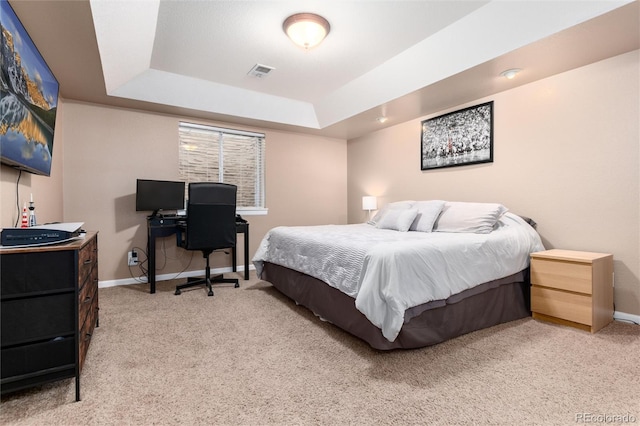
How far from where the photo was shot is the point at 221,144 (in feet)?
15.4

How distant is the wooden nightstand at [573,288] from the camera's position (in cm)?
238

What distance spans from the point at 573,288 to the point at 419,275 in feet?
4.56

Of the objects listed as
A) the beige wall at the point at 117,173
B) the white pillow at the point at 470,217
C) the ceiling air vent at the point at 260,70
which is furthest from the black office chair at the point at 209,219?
the white pillow at the point at 470,217

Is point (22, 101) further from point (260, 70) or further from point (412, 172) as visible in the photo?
point (412, 172)

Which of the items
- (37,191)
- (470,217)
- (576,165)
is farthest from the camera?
(470,217)

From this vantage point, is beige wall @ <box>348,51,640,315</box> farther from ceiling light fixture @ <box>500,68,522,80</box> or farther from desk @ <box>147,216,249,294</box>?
desk @ <box>147,216,249,294</box>

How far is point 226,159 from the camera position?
15.6 ft

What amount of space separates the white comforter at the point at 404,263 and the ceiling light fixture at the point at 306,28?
5.65 feet

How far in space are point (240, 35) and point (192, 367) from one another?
8.97ft

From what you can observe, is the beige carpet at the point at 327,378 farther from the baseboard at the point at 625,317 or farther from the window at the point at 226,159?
the window at the point at 226,159

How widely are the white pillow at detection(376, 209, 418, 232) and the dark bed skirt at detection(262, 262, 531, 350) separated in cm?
106

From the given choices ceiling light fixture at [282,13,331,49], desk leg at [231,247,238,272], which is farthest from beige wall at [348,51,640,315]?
desk leg at [231,247,238,272]

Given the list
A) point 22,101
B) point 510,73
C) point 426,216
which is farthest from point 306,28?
point 426,216

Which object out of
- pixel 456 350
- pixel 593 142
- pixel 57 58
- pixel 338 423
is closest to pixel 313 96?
pixel 57 58
